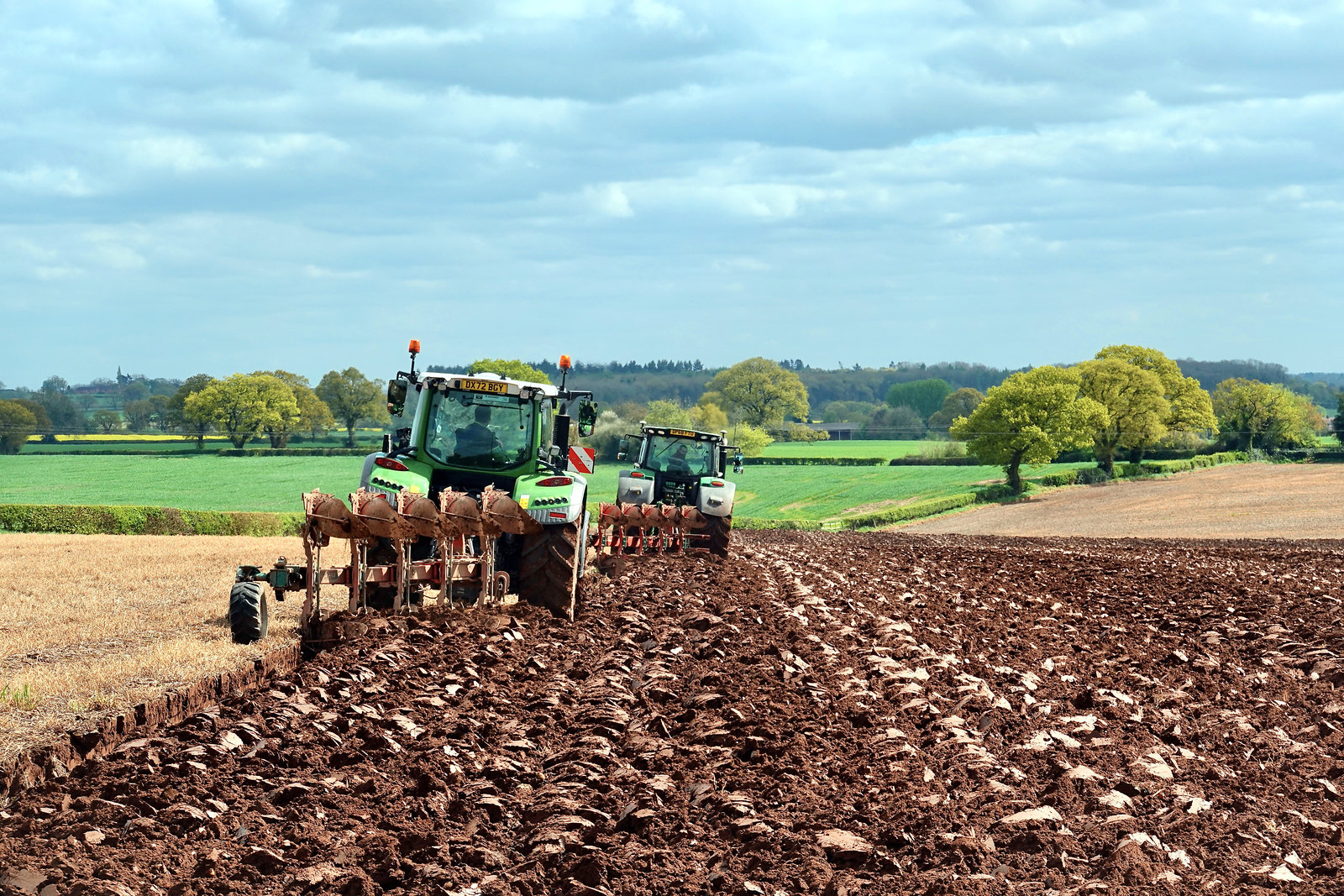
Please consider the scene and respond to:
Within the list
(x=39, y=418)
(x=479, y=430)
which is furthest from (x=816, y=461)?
(x=479, y=430)

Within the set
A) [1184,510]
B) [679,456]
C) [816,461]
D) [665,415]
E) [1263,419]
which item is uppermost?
[665,415]

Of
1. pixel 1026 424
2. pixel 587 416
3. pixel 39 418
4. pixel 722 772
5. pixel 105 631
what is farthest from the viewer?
pixel 39 418

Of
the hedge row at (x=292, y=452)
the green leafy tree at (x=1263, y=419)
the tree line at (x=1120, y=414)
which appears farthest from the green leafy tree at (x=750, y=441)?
the green leafy tree at (x=1263, y=419)

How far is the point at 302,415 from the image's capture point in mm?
81125

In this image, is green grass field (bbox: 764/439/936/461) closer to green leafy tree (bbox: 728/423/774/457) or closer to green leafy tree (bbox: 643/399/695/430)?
green leafy tree (bbox: 728/423/774/457)

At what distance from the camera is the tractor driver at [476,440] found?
42.1 ft

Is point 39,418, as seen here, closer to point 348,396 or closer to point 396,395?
point 348,396

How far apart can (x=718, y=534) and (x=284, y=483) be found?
142ft

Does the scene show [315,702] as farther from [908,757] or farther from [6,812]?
[908,757]

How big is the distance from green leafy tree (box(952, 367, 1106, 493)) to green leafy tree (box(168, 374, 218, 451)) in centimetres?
4830

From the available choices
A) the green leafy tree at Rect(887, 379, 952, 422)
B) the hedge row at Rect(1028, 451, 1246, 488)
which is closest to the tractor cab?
the hedge row at Rect(1028, 451, 1246, 488)

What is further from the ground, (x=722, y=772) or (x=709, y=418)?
(x=709, y=418)

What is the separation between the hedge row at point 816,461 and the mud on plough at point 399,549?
65218 millimetres

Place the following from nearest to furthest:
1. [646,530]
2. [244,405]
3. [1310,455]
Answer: [646,530]
[1310,455]
[244,405]
